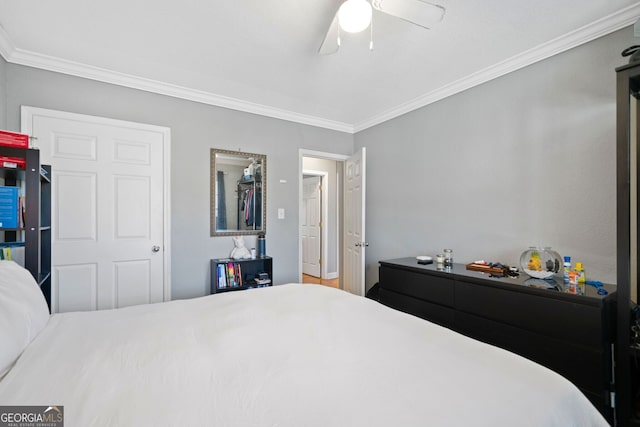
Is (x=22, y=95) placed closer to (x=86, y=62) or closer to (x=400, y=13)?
(x=86, y=62)

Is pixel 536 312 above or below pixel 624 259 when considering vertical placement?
below

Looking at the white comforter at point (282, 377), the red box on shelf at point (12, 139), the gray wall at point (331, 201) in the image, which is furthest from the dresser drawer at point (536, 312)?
the gray wall at point (331, 201)

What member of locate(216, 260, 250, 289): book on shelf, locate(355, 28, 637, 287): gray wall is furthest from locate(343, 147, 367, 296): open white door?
locate(216, 260, 250, 289): book on shelf

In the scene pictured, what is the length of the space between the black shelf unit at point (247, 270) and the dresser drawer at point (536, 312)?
2.05m

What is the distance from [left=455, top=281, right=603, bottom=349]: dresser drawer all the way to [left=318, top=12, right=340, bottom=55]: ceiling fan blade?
195 centimetres

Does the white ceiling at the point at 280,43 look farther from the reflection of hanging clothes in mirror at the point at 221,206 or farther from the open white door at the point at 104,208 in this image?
the reflection of hanging clothes in mirror at the point at 221,206

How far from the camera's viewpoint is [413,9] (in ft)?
5.10

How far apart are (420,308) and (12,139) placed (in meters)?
3.12

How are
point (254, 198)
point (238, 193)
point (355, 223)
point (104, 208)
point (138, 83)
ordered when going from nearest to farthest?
point (104, 208) < point (138, 83) < point (238, 193) < point (254, 198) < point (355, 223)

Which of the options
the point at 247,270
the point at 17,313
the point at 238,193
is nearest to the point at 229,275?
the point at 247,270

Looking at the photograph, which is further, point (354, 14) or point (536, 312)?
point (536, 312)

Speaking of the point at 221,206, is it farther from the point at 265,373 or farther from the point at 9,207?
the point at 265,373

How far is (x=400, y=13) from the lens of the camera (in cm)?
158

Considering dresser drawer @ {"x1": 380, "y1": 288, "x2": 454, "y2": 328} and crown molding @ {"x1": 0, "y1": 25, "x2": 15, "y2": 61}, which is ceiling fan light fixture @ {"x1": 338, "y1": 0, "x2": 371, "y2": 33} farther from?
crown molding @ {"x1": 0, "y1": 25, "x2": 15, "y2": 61}
